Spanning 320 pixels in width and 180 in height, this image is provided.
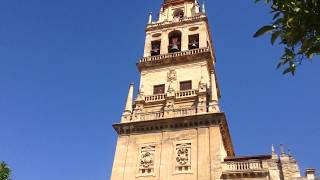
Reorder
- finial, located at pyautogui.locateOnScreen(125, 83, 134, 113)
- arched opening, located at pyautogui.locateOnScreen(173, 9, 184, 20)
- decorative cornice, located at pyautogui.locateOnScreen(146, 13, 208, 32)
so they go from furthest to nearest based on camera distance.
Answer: arched opening, located at pyautogui.locateOnScreen(173, 9, 184, 20)
decorative cornice, located at pyautogui.locateOnScreen(146, 13, 208, 32)
finial, located at pyautogui.locateOnScreen(125, 83, 134, 113)

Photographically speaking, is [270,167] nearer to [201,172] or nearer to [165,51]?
[201,172]

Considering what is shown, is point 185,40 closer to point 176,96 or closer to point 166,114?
point 176,96

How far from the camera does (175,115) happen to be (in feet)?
93.0

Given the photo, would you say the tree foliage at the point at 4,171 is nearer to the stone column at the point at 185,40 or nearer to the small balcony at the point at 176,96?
the small balcony at the point at 176,96

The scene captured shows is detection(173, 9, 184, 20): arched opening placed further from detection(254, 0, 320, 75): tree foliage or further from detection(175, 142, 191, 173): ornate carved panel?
detection(254, 0, 320, 75): tree foliage

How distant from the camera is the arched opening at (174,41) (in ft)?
115

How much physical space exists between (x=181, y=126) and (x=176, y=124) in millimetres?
425

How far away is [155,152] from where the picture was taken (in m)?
27.0

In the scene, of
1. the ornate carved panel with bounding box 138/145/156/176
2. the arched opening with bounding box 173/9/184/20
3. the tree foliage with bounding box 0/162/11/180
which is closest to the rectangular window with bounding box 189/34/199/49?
the arched opening with bounding box 173/9/184/20

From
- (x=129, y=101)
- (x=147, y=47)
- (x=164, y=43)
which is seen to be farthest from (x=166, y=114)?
(x=147, y=47)

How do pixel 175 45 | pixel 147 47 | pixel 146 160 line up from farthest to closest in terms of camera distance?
pixel 147 47 < pixel 175 45 < pixel 146 160

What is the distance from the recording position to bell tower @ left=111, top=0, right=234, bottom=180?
25.9m

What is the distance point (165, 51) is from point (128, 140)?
11061 mm

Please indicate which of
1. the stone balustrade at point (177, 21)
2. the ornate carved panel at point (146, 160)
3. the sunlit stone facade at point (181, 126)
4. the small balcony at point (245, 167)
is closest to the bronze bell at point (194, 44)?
the sunlit stone facade at point (181, 126)
